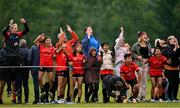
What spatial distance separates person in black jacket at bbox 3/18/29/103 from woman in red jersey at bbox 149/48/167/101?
3.98m

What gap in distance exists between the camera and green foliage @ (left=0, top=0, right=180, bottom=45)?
221ft

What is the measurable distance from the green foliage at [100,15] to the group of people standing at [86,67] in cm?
3502

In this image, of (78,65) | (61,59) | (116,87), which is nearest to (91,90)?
(78,65)

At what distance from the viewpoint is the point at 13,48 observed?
2525 centimetres

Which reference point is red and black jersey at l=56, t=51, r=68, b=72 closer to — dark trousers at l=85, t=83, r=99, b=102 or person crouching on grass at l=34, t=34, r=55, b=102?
person crouching on grass at l=34, t=34, r=55, b=102

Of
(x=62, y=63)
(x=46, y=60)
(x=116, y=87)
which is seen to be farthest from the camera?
(x=62, y=63)

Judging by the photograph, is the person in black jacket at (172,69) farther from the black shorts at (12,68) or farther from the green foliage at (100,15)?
the green foliage at (100,15)

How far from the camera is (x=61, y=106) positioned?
2386 cm

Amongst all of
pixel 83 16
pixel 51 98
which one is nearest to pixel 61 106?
pixel 51 98

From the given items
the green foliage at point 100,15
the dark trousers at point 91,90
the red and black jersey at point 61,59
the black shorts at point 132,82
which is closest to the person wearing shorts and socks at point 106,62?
the dark trousers at point 91,90

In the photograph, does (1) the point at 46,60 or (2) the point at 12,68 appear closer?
(2) the point at 12,68

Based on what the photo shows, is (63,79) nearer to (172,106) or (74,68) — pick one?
(74,68)

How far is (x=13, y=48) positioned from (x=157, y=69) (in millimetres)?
4423

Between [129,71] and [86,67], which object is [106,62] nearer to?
[86,67]
